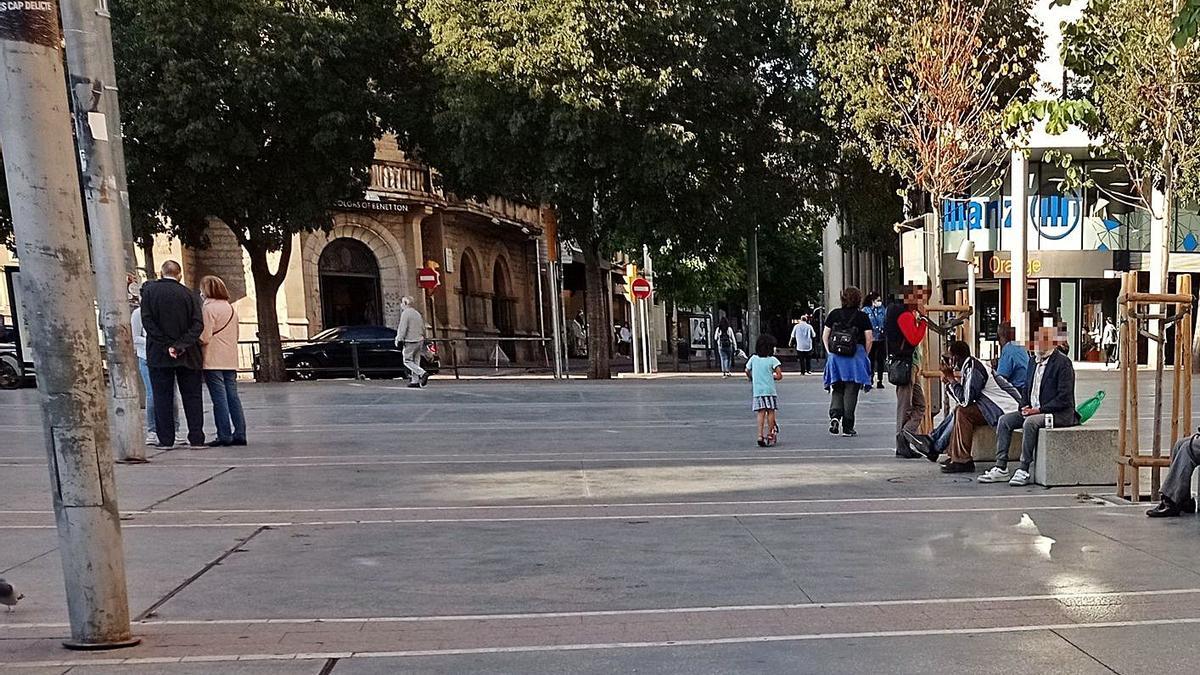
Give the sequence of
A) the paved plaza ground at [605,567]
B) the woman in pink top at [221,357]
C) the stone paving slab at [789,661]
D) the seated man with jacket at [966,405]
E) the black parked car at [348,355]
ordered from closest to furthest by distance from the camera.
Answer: the stone paving slab at [789,661], the paved plaza ground at [605,567], the seated man with jacket at [966,405], the woman in pink top at [221,357], the black parked car at [348,355]

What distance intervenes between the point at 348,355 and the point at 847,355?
15.2m

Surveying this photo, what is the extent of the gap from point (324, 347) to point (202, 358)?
1405cm

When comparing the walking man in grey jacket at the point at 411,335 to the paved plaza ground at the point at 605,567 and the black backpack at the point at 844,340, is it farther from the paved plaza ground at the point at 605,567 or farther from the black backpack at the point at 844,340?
the black backpack at the point at 844,340

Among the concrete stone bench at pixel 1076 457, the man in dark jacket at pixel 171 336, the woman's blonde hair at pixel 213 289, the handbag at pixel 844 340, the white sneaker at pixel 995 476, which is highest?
the woman's blonde hair at pixel 213 289

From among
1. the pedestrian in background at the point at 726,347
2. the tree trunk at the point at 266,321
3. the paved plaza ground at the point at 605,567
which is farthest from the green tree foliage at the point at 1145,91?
the tree trunk at the point at 266,321

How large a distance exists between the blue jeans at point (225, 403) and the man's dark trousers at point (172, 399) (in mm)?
145

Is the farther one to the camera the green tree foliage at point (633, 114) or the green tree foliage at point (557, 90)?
the green tree foliage at point (633, 114)

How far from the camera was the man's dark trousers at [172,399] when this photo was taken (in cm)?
871

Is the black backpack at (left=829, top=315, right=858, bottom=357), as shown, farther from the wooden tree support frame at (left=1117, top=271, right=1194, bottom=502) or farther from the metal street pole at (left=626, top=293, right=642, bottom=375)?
the metal street pole at (left=626, top=293, right=642, bottom=375)

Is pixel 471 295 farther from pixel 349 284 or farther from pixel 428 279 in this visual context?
pixel 428 279

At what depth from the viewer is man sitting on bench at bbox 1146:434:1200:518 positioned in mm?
6305

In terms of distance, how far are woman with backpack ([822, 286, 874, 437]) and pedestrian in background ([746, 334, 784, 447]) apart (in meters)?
0.97

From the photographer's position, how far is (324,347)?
73.6 feet

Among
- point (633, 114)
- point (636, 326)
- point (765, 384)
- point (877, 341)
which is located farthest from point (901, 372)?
point (636, 326)
